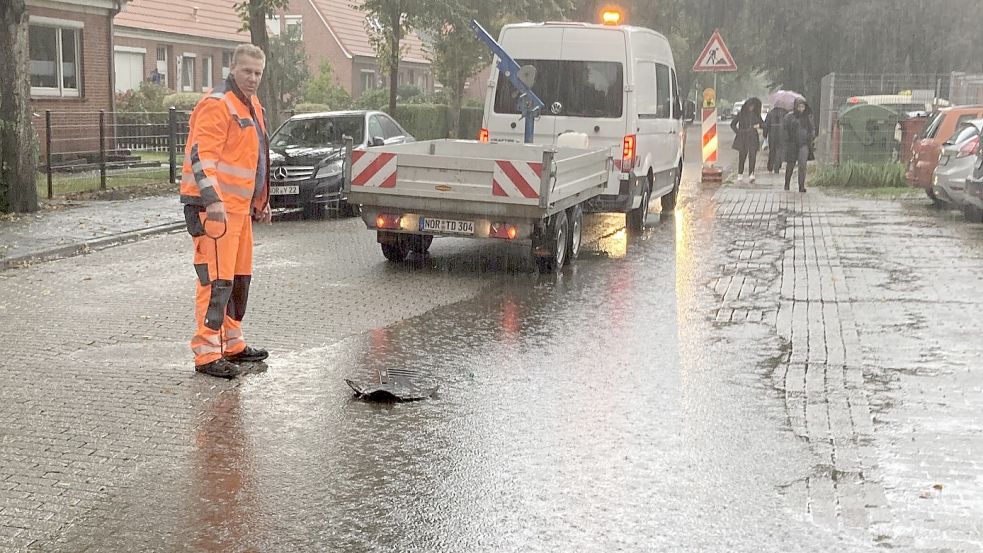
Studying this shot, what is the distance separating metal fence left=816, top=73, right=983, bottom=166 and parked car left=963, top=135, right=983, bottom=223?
666 centimetres

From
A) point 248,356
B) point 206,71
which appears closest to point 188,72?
point 206,71

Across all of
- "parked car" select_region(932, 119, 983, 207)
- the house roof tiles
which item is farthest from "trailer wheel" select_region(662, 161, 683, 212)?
the house roof tiles

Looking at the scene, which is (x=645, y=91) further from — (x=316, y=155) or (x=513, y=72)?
(x=316, y=155)

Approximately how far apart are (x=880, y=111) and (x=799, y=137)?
14.8 feet

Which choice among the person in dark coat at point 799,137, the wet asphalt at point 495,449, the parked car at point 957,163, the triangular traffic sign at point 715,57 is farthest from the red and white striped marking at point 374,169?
the triangular traffic sign at point 715,57

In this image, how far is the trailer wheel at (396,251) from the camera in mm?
12766

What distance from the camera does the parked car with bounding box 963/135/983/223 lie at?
1661cm

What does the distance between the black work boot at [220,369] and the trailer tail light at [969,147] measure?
13.7m

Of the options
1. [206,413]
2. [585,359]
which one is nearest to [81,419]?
[206,413]

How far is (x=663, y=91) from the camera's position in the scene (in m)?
16.8

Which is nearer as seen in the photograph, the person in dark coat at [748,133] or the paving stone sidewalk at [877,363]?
→ the paving stone sidewalk at [877,363]

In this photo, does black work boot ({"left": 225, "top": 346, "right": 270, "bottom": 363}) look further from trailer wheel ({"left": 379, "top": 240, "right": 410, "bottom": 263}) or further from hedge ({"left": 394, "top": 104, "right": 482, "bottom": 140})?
hedge ({"left": 394, "top": 104, "right": 482, "bottom": 140})

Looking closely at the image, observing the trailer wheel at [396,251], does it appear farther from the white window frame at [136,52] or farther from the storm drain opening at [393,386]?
the white window frame at [136,52]

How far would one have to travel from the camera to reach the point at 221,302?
7621 mm
